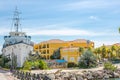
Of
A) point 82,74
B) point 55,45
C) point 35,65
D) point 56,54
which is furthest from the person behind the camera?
point 55,45

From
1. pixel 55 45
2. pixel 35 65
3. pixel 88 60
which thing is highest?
pixel 55 45

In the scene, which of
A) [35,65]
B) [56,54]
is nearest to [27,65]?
[35,65]

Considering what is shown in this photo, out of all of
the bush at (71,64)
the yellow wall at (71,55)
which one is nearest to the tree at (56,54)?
the yellow wall at (71,55)

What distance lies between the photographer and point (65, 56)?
8006cm

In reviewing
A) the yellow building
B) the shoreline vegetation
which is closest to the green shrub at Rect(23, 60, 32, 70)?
the shoreline vegetation

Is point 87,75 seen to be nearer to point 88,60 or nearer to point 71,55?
point 88,60

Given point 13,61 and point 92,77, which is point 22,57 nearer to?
point 13,61

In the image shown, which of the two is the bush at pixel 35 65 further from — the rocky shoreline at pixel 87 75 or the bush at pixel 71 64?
the rocky shoreline at pixel 87 75

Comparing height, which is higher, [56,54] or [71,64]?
[56,54]

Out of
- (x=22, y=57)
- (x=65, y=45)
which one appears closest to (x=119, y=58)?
(x=65, y=45)

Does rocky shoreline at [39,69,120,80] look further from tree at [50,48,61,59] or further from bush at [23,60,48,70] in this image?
tree at [50,48,61,59]

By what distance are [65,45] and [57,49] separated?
4.08 metres

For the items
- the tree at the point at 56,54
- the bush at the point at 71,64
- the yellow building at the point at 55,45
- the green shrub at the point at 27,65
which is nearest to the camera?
the green shrub at the point at 27,65

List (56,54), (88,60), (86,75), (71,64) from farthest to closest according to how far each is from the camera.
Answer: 1. (56,54)
2. (71,64)
3. (88,60)
4. (86,75)
